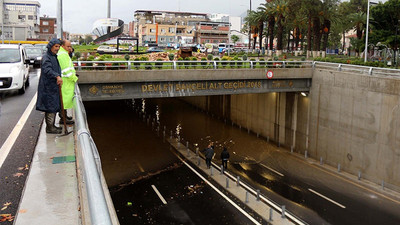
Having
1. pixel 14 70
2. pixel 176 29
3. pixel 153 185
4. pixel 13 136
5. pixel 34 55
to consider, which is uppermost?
pixel 176 29

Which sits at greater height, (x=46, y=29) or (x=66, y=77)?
(x=46, y=29)

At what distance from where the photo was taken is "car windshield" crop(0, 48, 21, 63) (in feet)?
50.0

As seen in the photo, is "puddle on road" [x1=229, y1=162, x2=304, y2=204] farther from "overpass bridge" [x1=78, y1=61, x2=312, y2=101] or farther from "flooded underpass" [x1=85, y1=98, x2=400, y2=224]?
"overpass bridge" [x1=78, y1=61, x2=312, y2=101]

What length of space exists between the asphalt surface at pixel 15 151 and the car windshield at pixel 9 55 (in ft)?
→ 6.02

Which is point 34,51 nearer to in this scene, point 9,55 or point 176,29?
point 9,55

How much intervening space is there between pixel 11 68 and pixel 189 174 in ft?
40.6

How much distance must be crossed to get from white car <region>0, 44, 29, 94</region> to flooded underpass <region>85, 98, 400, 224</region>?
7330 mm

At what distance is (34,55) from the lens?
3058 centimetres

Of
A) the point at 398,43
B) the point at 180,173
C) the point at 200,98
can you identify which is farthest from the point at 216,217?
the point at 398,43

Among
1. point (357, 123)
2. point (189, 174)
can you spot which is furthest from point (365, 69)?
point (189, 174)

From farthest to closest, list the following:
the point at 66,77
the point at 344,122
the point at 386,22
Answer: the point at 386,22 → the point at 344,122 → the point at 66,77

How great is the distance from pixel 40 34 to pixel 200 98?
92359 mm

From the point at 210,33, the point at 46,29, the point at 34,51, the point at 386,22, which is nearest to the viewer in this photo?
the point at 34,51

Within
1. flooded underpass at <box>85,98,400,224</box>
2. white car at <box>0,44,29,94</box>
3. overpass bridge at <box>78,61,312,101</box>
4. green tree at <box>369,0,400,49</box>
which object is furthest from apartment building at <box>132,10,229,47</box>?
white car at <box>0,44,29,94</box>
